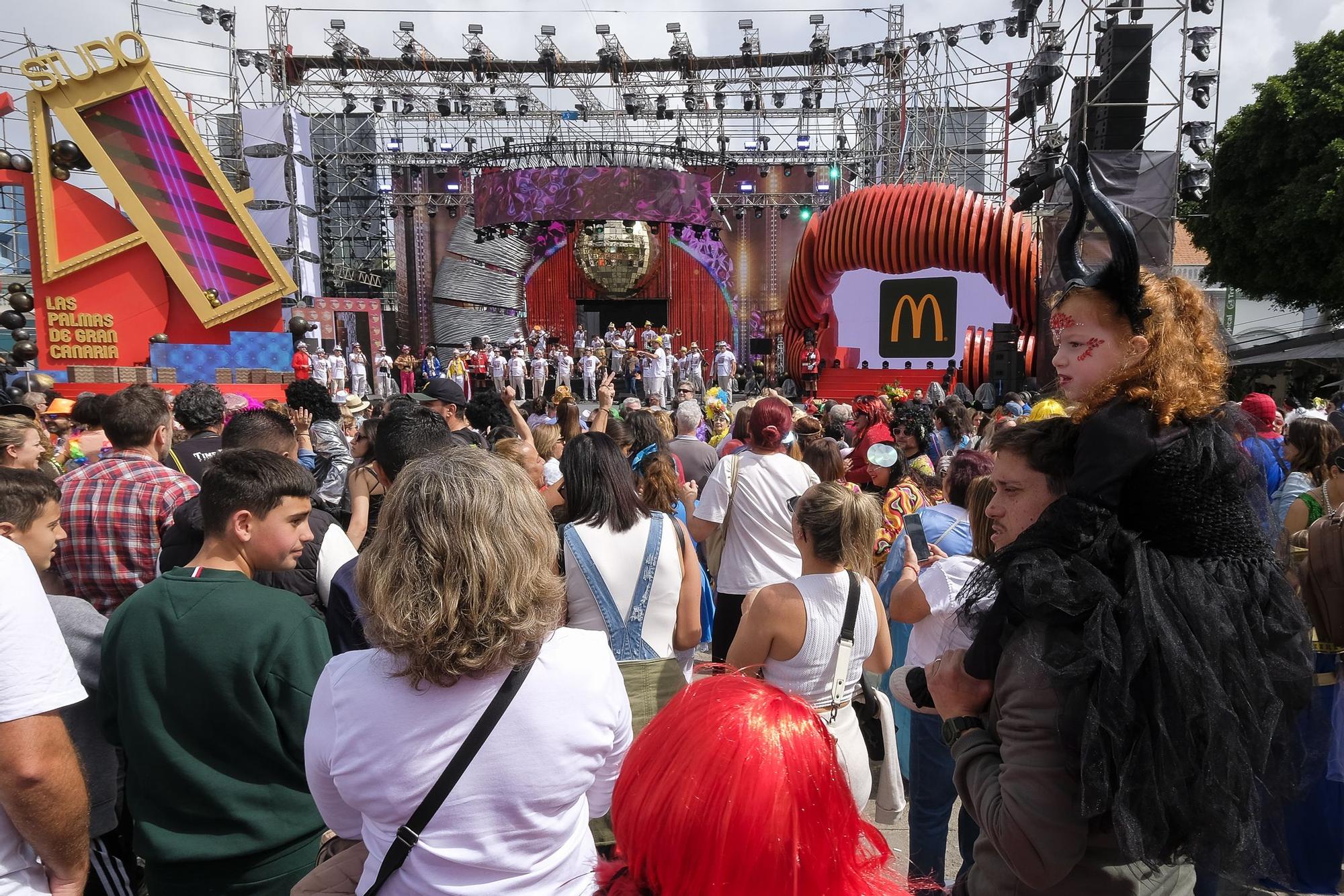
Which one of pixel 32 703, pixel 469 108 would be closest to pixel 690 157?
pixel 469 108

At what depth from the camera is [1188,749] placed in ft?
4.03

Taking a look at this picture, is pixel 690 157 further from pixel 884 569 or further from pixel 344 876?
pixel 344 876

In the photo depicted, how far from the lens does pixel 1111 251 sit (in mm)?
1353

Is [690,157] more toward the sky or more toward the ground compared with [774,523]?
more toward the sky

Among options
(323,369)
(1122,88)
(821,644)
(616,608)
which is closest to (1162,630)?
(821,644)

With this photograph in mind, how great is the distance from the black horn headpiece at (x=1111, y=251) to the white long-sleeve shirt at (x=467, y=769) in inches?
45.0

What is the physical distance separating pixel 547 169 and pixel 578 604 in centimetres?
2552

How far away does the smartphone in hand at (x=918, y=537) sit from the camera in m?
3.03

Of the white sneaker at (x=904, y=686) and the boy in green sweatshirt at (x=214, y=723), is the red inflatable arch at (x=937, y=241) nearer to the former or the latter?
the white sneaker at (x=904, y=686)

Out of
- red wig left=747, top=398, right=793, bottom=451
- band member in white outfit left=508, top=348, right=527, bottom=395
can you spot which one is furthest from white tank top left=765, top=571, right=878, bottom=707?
band member in white outfit left=508, top=348, right=527, bottom=395

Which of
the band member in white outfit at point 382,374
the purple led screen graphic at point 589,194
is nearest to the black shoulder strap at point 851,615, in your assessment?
the band member in white outfit at point 382,374

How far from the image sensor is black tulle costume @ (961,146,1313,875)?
1219 mm

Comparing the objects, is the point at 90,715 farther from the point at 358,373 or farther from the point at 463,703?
the point at 358,373

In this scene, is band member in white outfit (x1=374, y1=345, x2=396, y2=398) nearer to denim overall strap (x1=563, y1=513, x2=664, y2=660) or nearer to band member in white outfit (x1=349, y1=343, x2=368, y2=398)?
band member in white outfit (x1=349, y1=343, x2=368, y2=398)
